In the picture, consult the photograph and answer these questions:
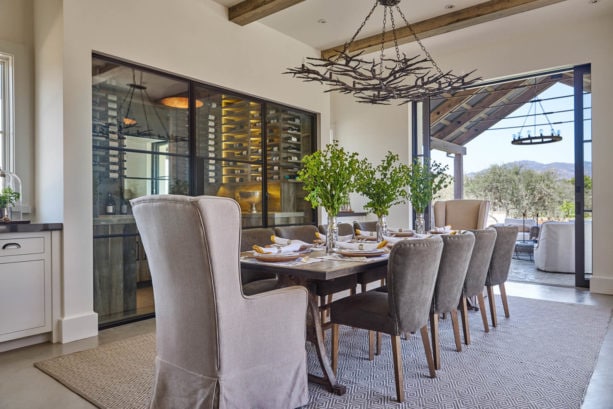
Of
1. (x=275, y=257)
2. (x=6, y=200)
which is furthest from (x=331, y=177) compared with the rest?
(x=6, y=200)

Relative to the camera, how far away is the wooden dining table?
2074 mm

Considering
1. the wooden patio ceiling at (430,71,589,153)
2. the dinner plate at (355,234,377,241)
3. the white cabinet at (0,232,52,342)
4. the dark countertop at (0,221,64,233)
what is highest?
the wooden patio ceiling at (430,71,589,153)

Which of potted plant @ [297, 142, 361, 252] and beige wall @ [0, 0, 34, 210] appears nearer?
potted plant @ [297, 142, 361, 252]

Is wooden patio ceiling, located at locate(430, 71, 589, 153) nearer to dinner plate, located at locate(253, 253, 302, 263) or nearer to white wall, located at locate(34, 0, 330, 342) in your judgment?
white wall, located at locate(34, 0, 330, 342)

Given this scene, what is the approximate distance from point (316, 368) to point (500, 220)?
7782 millimetres

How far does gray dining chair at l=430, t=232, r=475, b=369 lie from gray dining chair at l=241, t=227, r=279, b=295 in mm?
1069

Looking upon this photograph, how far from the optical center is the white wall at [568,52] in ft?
15.6

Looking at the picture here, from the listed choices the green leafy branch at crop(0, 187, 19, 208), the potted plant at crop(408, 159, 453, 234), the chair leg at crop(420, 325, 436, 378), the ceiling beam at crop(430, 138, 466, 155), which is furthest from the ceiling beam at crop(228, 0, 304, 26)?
the ceiling beam at crop(430, 138, 466, 155)

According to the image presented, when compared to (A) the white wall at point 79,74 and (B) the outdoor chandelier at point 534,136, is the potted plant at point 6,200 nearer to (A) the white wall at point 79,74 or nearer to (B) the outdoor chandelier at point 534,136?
(A) the white wall at point 79,74

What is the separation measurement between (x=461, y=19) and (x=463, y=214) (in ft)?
6.93

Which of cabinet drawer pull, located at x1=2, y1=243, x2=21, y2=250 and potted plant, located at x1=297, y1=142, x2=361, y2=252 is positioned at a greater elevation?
potted plant, located at x1=297, y1=142, x2=361, y2=252

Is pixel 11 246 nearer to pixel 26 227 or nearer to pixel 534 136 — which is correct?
pixel 26 227

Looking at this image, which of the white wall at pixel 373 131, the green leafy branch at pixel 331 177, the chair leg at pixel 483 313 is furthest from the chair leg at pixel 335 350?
the white wall at pixel 373 131

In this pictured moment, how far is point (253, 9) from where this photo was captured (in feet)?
13.6
